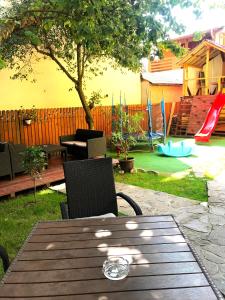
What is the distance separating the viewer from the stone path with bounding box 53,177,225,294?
315 cm

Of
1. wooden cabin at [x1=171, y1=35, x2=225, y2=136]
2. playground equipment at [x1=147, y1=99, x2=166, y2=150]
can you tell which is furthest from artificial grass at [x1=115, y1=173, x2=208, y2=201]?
wooden cabin at [x1=171, y1=35, x2=225, y2=136]

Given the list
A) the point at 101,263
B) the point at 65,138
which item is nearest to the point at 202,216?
the point at 101,263

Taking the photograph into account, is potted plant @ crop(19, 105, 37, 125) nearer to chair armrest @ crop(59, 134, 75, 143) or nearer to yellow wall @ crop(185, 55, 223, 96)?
chair armrest @ crop(59, 134, 75, 143)

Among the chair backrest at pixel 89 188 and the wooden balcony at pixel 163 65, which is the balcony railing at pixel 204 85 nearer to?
the wooden balcony at pixel 163 65

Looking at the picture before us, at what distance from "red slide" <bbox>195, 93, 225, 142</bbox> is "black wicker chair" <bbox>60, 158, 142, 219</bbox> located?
9.72m

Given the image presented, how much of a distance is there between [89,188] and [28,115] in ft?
23.7

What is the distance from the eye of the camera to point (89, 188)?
3.11 meters

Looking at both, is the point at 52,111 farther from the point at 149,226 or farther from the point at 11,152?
the point at 149,226

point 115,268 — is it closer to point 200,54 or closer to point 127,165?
point 127,165

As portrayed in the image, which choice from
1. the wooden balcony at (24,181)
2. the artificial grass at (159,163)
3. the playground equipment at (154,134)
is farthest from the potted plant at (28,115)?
the playground equipment at (154,134)

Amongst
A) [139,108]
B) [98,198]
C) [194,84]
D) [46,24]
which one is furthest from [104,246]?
[194,84]

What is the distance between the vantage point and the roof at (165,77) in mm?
16234

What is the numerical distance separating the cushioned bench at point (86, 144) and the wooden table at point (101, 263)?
17.8 feet

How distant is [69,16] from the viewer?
4.77 meters
